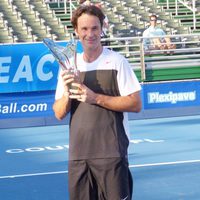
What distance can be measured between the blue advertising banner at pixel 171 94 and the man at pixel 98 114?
1071 cm

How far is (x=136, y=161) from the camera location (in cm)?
1037

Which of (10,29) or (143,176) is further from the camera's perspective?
(10,29)

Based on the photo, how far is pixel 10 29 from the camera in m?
21.1

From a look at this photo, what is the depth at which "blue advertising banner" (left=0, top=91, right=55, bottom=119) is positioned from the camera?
47.4 feet

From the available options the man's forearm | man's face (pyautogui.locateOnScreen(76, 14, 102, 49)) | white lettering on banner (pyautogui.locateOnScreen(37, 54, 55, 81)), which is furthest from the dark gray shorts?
white lettering on banner (pyautogui.locateOnScreen(37, 54, 55, 81))

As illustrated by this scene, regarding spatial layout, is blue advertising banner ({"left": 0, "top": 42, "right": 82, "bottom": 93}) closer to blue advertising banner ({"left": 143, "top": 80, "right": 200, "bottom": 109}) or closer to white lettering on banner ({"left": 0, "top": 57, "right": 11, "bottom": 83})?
white lettering on banner ({"left": 0, "top": 57, "right": 11, "bottom": 83})

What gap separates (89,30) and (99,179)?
934 mm

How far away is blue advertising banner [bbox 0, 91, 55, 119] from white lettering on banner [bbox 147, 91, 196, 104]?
2171mm

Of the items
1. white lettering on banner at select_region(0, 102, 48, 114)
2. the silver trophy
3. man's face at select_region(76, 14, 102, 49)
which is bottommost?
white lettering on banner at select_region(0, 102, 48, 114)

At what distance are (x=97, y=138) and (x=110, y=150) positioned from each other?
11cm

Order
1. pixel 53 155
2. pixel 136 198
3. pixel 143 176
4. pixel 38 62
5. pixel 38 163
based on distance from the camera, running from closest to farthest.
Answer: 1. pixel 136 198
2. pixel 143 176
3. pixel 38 163
4. pixel 53 155
5. pixel 38 62

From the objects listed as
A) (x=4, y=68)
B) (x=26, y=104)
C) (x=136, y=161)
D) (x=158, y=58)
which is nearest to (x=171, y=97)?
(x=158, y=58)

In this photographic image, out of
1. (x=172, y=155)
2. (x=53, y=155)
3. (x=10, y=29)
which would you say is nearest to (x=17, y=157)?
(x=53, y=155)

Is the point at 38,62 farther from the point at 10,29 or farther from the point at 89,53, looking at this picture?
the point at 89,53
